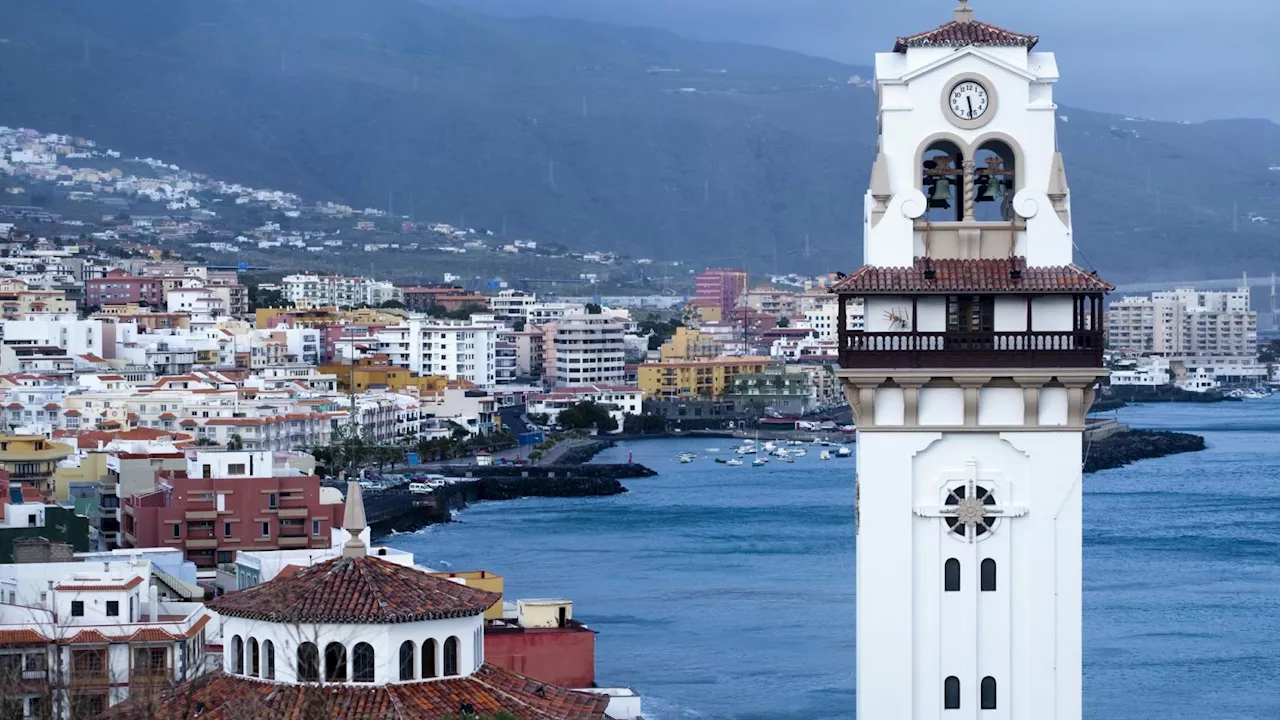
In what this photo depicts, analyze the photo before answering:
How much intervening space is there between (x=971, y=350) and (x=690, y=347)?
106 metres

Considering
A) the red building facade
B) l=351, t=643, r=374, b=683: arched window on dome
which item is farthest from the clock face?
the red building facade

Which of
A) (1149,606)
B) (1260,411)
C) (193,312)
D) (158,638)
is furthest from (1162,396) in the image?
(158,638)

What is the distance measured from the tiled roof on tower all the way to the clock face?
0.66 feet

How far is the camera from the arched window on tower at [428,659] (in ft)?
43.3

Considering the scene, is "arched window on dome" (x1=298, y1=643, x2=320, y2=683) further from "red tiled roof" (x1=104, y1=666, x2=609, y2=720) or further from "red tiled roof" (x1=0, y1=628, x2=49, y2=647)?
"red tiled roof" (x1=0, y1=628, x2=49, y2=647)

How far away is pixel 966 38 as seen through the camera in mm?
12578

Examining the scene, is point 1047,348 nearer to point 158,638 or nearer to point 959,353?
point 959,353

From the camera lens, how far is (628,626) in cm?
3694

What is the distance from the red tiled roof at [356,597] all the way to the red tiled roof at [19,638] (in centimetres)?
662

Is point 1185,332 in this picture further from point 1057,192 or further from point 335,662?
point 335,662

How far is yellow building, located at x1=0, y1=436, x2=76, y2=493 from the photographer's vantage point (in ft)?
137

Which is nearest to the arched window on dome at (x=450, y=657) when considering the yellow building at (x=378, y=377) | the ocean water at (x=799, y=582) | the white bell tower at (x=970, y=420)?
the white bell tower at (x=970, y=420)

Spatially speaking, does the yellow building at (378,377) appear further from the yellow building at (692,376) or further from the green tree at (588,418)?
the yellow building at (692,376)

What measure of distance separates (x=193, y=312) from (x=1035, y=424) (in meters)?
79.8
